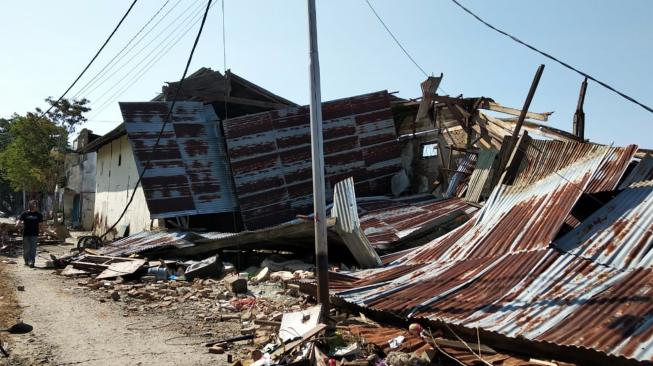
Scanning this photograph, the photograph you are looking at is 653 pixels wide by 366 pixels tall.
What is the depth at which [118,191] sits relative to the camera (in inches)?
818

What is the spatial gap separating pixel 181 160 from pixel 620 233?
12.2 meters

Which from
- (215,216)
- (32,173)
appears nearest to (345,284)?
(215,216)

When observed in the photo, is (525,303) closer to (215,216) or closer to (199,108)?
(215,216)

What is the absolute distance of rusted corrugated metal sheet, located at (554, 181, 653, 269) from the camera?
5.39m

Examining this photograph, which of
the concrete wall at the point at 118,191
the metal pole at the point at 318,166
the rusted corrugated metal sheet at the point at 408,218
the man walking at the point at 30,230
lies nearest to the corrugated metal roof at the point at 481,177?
the rusted corrugated metal sheet at the point at 408,218

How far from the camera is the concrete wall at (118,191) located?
18016 mm

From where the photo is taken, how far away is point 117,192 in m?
20.9

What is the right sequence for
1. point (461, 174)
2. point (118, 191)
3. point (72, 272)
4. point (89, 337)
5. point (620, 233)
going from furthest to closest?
1. point (118, 191)
2. point (461, 174)
3. point (72, 272)
4. point (89, 337)
5. point (620, 233)

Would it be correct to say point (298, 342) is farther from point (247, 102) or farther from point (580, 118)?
point (247, 102)

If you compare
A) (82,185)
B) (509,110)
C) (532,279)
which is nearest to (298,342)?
(532,279)

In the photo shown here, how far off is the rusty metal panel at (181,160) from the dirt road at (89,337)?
18.3 ft

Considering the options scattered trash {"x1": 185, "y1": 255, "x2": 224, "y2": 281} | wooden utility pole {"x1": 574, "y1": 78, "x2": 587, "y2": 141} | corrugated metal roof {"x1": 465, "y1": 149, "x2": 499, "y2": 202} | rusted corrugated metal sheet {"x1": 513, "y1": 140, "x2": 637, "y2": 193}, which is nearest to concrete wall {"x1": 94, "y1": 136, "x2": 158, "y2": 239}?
scattered trash {"x1": 185, "y1": 255, "x2": 224, "y2": 281}

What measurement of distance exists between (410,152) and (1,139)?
54.0 meters

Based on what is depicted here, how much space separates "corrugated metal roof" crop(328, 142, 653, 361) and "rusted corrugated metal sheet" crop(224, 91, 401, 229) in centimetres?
708
